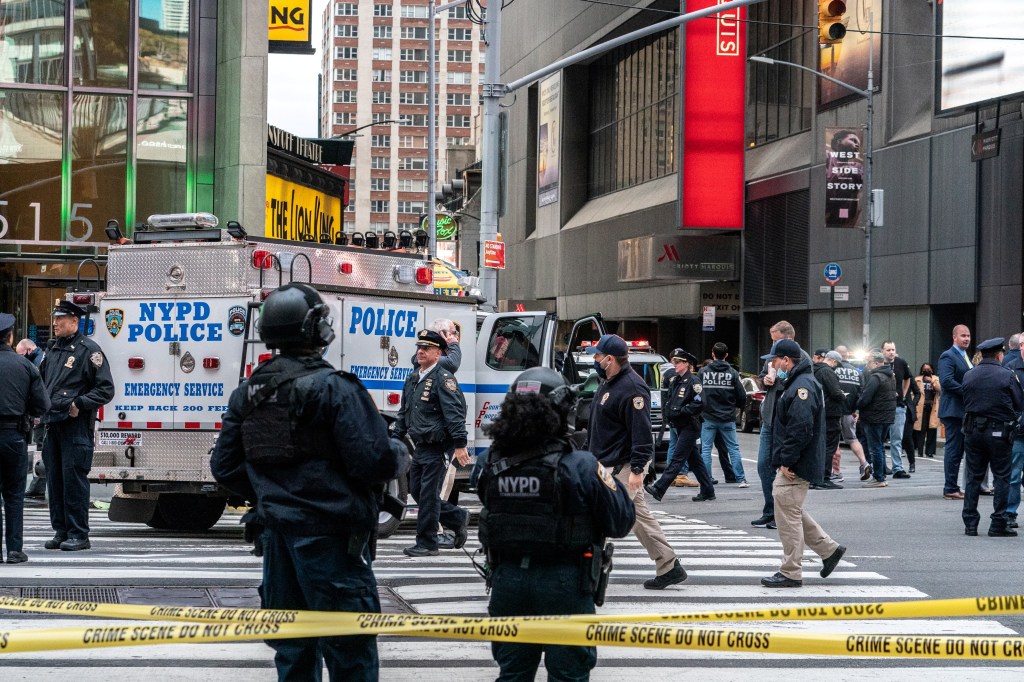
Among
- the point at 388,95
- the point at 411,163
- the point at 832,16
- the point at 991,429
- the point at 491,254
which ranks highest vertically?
the point at 388,95

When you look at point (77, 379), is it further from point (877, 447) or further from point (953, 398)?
point (877, 447)

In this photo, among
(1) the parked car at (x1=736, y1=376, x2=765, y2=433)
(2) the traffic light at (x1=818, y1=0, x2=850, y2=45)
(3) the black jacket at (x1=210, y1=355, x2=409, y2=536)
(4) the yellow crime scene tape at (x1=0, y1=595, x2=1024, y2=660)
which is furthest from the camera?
(1) the parked car at (x1=736, y1=376, x2=765, y2=433)

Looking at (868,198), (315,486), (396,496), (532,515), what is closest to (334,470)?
(315,486)

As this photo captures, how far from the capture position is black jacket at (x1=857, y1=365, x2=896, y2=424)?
1850 cm

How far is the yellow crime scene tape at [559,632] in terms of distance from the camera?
4848 mm

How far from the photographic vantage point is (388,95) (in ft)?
503

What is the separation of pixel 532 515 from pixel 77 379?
6.86m

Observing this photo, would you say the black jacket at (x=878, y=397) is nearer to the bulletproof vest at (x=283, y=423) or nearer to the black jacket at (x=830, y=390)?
the black jacket at (x=830, y=390)

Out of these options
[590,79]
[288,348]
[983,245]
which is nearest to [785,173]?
[983,245]

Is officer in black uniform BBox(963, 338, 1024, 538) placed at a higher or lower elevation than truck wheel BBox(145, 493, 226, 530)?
higher

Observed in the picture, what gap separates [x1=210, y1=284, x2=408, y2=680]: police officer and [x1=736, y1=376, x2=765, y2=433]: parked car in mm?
24037

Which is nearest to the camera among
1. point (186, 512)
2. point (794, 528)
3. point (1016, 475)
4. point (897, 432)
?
point (794, 528)

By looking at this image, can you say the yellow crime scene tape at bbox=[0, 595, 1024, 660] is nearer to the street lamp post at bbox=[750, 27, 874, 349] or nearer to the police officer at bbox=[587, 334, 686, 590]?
the police officer at bbox=[587, 334, 686, 590]

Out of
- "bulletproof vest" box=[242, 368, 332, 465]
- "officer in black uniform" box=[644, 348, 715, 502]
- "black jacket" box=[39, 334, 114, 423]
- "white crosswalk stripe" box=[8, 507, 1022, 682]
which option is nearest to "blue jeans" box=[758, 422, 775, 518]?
"white crosswalk stripe" box=[8, 507, 1022, 682]
